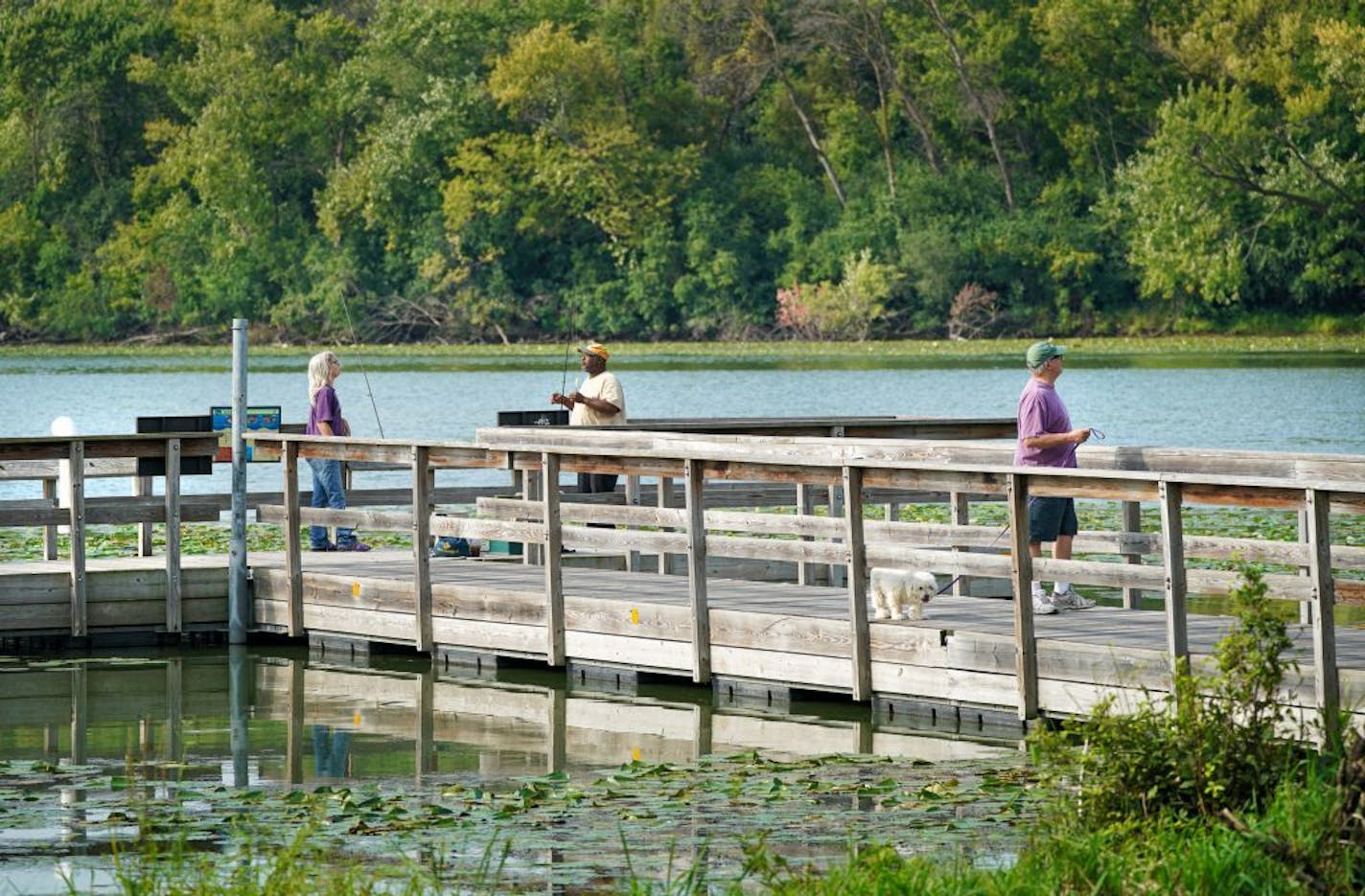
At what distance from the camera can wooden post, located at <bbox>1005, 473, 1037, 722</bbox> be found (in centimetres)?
1125

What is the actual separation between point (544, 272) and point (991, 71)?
1462 centimetres

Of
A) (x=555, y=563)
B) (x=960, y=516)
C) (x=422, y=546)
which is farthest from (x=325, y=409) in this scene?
(x=960, y=516)

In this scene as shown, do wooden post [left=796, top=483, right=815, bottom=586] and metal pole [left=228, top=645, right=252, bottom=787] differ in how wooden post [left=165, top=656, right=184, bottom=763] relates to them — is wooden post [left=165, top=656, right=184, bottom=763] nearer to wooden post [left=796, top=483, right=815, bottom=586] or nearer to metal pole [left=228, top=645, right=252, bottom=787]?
metal pole [left=228, top=645, right=252, bottom=787]

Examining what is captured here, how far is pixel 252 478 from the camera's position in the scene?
33406 millimetres

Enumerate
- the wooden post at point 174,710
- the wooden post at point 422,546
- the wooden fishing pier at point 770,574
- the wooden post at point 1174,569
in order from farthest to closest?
the wooden post at point 422,546
the wooden post at point 174,710
the wooden fishing pier at point 770,574
the wooden post at point 1174,569

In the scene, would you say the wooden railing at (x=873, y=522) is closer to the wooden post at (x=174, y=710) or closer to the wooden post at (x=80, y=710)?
the wooden post at (x=174, y=710)

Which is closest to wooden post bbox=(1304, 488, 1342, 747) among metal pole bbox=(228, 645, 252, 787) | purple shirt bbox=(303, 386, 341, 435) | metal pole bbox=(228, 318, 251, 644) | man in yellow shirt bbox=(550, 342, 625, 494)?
metal pole bbox=(228, 645, 252, 787)

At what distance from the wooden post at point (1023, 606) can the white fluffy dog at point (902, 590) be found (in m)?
0.81

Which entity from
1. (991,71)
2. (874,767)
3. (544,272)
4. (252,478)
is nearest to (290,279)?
(544,272)

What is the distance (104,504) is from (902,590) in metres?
5.49

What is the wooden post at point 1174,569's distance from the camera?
10523 millimetres

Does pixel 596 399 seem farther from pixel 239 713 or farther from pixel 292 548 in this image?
pixel 239 713

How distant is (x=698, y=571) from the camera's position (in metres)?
12.7

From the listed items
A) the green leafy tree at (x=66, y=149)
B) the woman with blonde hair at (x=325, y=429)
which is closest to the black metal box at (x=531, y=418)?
the woman with blonde hair at (x=325, y=429)
